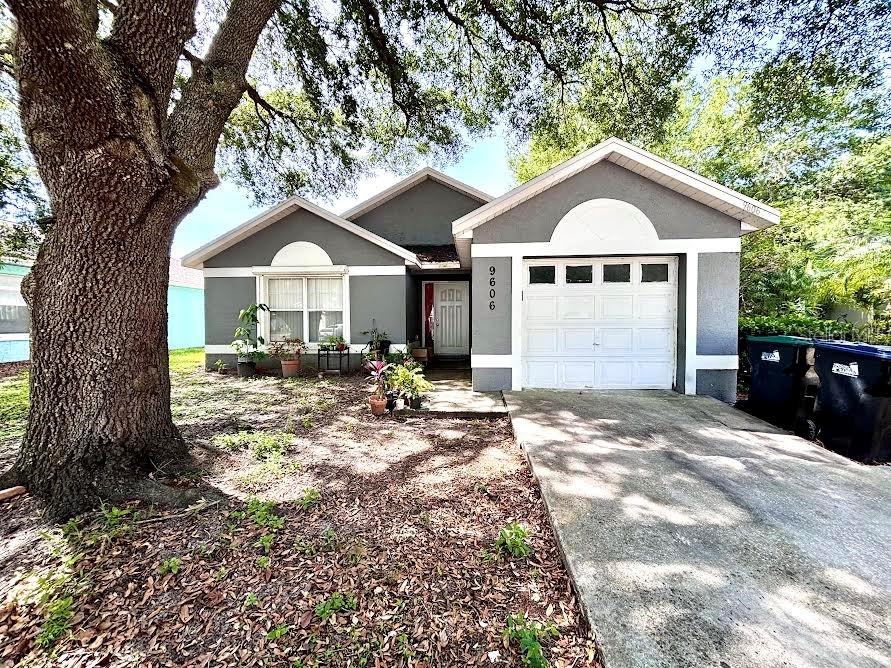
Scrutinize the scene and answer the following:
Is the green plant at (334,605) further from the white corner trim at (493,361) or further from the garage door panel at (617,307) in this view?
the garage door panel at (617,307)

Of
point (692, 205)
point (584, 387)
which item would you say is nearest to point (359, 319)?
point (584, 387)

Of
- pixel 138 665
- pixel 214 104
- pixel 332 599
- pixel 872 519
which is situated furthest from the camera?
pixel 214 104

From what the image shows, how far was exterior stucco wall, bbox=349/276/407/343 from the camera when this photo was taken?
9.29m

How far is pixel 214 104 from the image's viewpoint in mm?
3609

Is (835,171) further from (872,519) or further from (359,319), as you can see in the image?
(359,319)

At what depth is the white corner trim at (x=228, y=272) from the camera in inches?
372

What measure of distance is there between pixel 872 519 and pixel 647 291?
429 centimetres

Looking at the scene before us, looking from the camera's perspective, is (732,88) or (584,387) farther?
(732,88)

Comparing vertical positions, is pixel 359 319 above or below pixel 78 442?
above

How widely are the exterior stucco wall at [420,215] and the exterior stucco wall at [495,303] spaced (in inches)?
230


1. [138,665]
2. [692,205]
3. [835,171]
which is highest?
[835,171]

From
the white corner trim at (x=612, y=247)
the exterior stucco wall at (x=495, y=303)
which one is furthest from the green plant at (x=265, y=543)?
the white corner trim at (x=612, y=247)

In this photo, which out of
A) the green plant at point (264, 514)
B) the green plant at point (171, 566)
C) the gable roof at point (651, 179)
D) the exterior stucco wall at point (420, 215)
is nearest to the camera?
the green plant at point (171, 566)

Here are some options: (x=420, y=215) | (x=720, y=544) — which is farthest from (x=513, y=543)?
(x=420, y=215)
